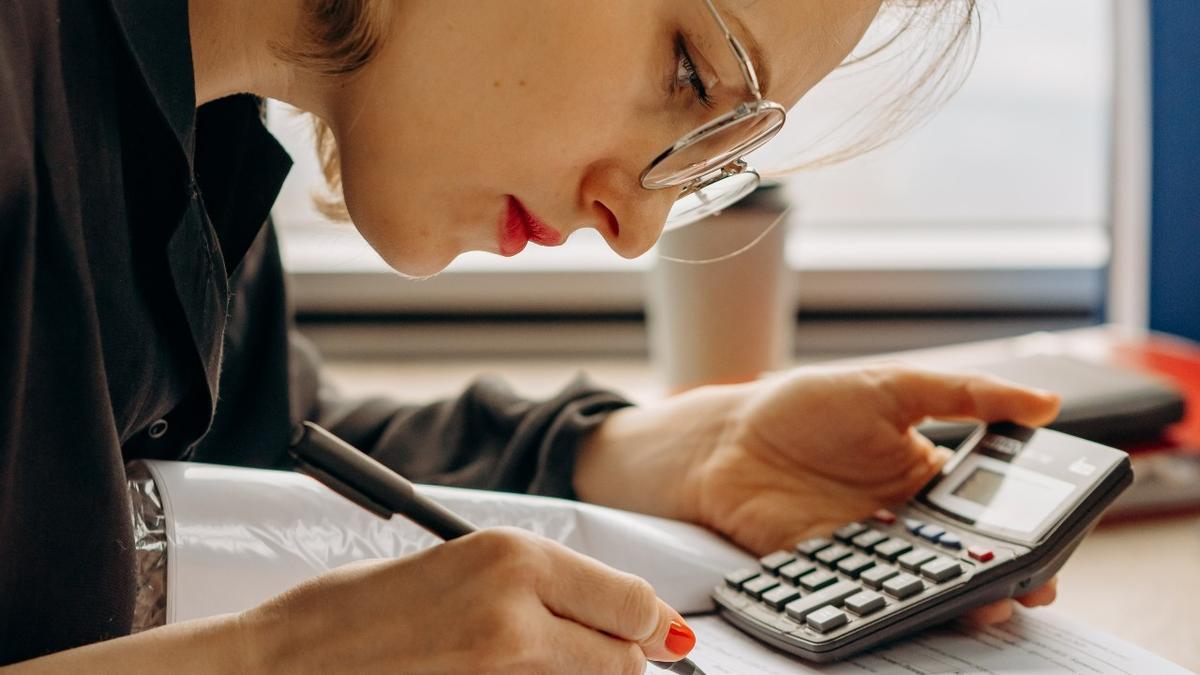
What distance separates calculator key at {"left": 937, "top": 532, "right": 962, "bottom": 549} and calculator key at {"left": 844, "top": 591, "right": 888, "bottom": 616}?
5 cm

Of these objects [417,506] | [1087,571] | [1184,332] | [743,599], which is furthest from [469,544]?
[1184,332]

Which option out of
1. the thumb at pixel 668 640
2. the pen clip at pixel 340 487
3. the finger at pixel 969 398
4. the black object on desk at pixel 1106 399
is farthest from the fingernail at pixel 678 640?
the black object on desk at pixel 1106 399

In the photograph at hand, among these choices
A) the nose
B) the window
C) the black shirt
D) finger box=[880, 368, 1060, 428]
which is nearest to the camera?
the black shirt

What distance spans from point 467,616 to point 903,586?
176 mm

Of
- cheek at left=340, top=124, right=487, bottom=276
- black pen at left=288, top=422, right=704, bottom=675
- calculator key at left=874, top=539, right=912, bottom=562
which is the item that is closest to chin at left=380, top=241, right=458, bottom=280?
cheek at left=340, top=124, right=487, bottom=276

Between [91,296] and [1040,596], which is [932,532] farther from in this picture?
[91,296]

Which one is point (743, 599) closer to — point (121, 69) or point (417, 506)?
point (417, 506)

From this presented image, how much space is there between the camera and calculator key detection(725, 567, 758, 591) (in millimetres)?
480

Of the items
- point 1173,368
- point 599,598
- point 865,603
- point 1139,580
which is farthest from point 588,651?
point 1173,368

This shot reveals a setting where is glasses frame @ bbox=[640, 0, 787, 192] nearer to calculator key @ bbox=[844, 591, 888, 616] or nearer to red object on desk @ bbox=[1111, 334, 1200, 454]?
calculator key @ bbox=[844, 591, 888, 616]

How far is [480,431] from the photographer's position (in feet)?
2.23

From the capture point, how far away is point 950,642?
1.46ft

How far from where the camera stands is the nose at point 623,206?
448 mm

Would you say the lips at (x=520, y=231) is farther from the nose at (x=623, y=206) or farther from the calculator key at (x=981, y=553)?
the calculator key at (x=981, y=553)
